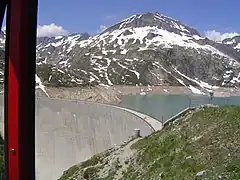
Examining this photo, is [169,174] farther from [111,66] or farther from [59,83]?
[111,66]

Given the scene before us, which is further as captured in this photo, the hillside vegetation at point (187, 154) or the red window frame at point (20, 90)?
the hillside vegetation at point (187, 154)

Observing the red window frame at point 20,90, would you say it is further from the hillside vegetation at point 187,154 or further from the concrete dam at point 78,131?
the concrete dam at point 78,131

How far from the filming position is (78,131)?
29406 mm

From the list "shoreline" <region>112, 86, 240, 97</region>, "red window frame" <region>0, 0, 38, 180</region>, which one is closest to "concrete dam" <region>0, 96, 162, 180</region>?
"red window frame" <region>0, 0, 38, 180</region>

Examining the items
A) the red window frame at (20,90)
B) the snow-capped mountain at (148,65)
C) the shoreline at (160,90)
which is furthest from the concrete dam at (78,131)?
the shoreline at (160,90)

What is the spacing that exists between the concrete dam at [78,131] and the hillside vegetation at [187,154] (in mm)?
6479

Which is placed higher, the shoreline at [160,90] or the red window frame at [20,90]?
the red window frame at [20,90]

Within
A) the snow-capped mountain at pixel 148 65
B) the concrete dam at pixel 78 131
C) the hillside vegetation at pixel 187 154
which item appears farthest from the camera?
the snow-capped mountain at pixel 148 65

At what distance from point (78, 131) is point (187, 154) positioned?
1830cm

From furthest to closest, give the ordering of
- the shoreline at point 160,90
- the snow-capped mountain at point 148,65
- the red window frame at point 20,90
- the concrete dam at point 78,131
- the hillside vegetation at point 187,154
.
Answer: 1. the snow-capped mountain at point 148,65
2. the shoreline at point 160,90
3. the concrete dam at point 78,131
4. the hillside vegetation at point 187,154
5. the red window frame at point 20,90

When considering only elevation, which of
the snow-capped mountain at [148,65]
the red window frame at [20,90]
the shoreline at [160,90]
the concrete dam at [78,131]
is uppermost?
the snow-capped mountain at [148,65]

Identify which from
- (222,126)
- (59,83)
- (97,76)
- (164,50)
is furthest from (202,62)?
(222,126)

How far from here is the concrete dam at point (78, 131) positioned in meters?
26.3

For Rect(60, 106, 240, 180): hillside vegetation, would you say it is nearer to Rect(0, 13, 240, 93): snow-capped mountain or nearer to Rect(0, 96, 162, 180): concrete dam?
Rect(0, 96, 162, 180): concrete dam
